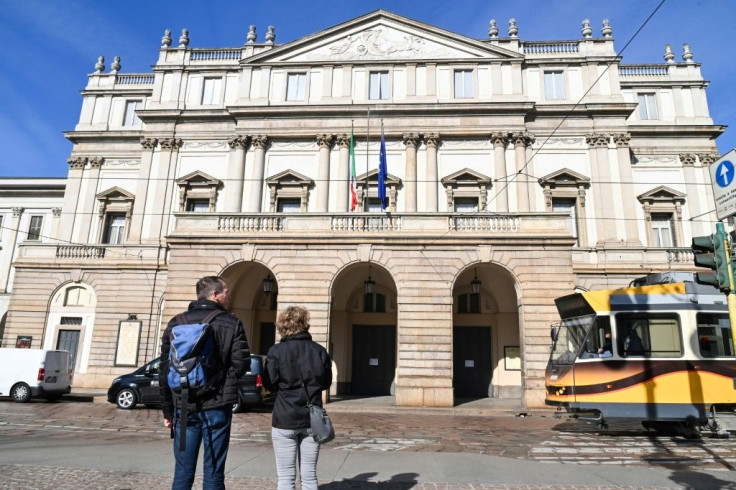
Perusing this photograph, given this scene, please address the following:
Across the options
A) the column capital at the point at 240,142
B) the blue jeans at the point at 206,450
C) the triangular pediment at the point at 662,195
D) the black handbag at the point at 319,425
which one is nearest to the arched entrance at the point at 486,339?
the triangular pediment at the point at 662,195

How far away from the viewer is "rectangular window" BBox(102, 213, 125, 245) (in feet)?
99.5

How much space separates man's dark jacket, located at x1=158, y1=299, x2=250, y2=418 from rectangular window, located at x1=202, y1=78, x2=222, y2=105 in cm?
2889

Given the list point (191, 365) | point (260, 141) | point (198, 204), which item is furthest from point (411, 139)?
point (191, 365)

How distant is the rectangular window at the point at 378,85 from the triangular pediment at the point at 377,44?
0.92 meters

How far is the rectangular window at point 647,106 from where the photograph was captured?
31.0 meters

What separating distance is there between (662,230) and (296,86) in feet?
72.2

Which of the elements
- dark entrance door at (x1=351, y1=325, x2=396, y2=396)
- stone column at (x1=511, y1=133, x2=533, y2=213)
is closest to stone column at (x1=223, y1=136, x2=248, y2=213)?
dark entrance door at (x1=351, y1=325, x2=396, y2=396)

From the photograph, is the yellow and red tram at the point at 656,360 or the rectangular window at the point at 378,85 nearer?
the yellow and red tram at the point at 656,360

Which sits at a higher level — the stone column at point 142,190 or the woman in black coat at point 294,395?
the stone column at point 142,190

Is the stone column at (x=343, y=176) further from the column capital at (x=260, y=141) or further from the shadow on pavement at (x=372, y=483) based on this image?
the shadow on pavement at (x=372, y=483)

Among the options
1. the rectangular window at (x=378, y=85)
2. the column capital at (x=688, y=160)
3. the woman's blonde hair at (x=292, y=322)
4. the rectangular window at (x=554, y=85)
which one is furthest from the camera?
the rectangular window at (x=378, y=85)

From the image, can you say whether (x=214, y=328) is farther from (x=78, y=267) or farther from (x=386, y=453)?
(x=78, y=267)

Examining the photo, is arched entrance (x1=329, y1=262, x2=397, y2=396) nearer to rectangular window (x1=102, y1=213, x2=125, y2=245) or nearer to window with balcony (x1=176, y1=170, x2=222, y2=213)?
window with balcony (x1=176, y1=170, x2=222, y2=213)

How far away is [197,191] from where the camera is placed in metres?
29.1
